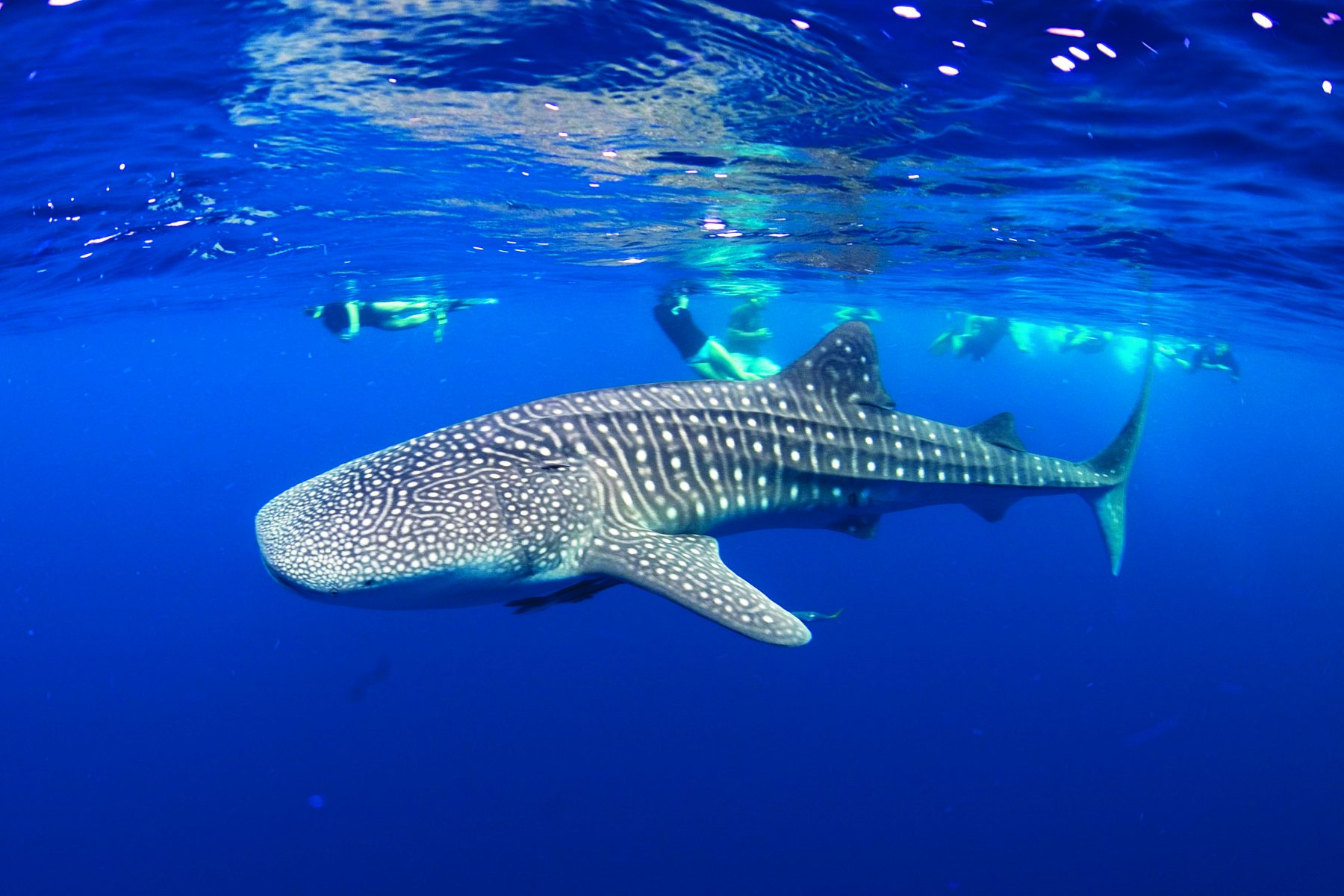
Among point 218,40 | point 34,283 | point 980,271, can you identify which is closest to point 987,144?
point 218,40

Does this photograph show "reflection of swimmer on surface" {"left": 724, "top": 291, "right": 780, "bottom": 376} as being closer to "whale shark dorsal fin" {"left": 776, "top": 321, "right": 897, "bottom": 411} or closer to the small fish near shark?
the small fish near shark

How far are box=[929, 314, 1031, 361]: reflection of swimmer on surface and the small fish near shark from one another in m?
24.5

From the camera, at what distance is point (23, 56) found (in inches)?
281

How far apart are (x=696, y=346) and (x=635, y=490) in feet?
47.2

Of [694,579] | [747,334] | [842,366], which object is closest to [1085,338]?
[747,334]

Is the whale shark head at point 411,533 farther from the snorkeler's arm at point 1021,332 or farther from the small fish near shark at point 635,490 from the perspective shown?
the snorkeler's arm at point 1021,332

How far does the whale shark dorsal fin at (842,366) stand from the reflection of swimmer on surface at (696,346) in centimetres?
1099

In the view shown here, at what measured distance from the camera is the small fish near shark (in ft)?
16.0

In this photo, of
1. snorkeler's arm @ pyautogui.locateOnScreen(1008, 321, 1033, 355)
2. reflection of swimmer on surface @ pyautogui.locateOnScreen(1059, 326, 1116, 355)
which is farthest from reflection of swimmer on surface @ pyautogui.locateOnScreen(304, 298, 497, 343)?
reflection of swimmer on surface @ pyautogui.locateOnScreen(1059, 326, 1116, 355)

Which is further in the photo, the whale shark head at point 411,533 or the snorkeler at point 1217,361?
the snorkeler at point 1217,361

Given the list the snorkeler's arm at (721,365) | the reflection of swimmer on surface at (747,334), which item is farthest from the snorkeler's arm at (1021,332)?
the snorkeler's arm at (721,365)

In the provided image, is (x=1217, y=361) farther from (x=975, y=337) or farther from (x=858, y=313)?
(x=858, y=313)

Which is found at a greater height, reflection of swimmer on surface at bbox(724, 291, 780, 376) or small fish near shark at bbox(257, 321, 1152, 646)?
small fish near shark at bbox(257, 321, 1152, 646)

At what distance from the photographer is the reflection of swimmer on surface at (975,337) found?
31.4 m
